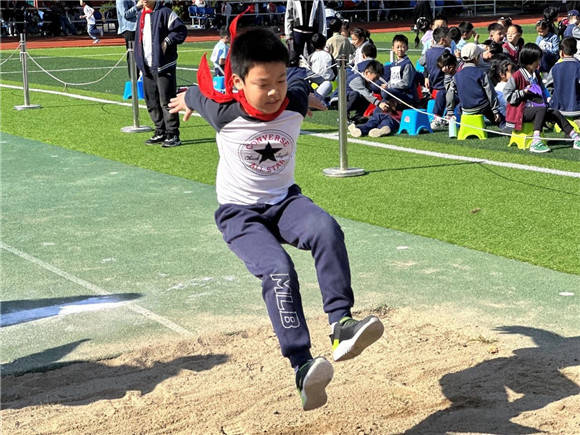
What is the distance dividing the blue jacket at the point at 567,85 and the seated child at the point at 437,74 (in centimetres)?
180

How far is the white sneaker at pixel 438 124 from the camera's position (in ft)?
46.9

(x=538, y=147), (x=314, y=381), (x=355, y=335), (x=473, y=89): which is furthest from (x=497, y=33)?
(x=314, y=381)

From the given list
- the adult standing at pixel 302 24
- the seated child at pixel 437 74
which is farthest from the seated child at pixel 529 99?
the adult standing at pixel 302 24

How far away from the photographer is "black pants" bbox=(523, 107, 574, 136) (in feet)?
39.7

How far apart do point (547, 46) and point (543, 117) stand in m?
5.88

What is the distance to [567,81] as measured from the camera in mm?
12398

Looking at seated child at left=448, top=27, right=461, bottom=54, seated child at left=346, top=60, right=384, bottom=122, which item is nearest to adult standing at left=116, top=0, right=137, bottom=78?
seated child at left=346, top=60, right=384, bottom=122

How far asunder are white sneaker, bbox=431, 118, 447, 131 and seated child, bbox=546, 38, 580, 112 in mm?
2059

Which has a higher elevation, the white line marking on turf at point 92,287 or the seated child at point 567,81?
the seated child at point 567,81

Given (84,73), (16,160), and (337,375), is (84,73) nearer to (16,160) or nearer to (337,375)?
(16,160)

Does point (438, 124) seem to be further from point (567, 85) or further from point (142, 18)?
point (142, 18)

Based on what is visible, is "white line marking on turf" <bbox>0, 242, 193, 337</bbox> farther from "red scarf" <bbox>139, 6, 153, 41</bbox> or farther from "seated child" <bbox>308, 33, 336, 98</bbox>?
"seated child" <bbox>308, 33, 336, 98</bbox>

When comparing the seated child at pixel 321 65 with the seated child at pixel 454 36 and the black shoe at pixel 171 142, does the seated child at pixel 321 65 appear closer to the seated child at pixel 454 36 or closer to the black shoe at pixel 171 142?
the seated child at pixel 454 36

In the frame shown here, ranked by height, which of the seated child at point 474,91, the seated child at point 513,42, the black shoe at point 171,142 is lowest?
the black shoe at point 171,142
